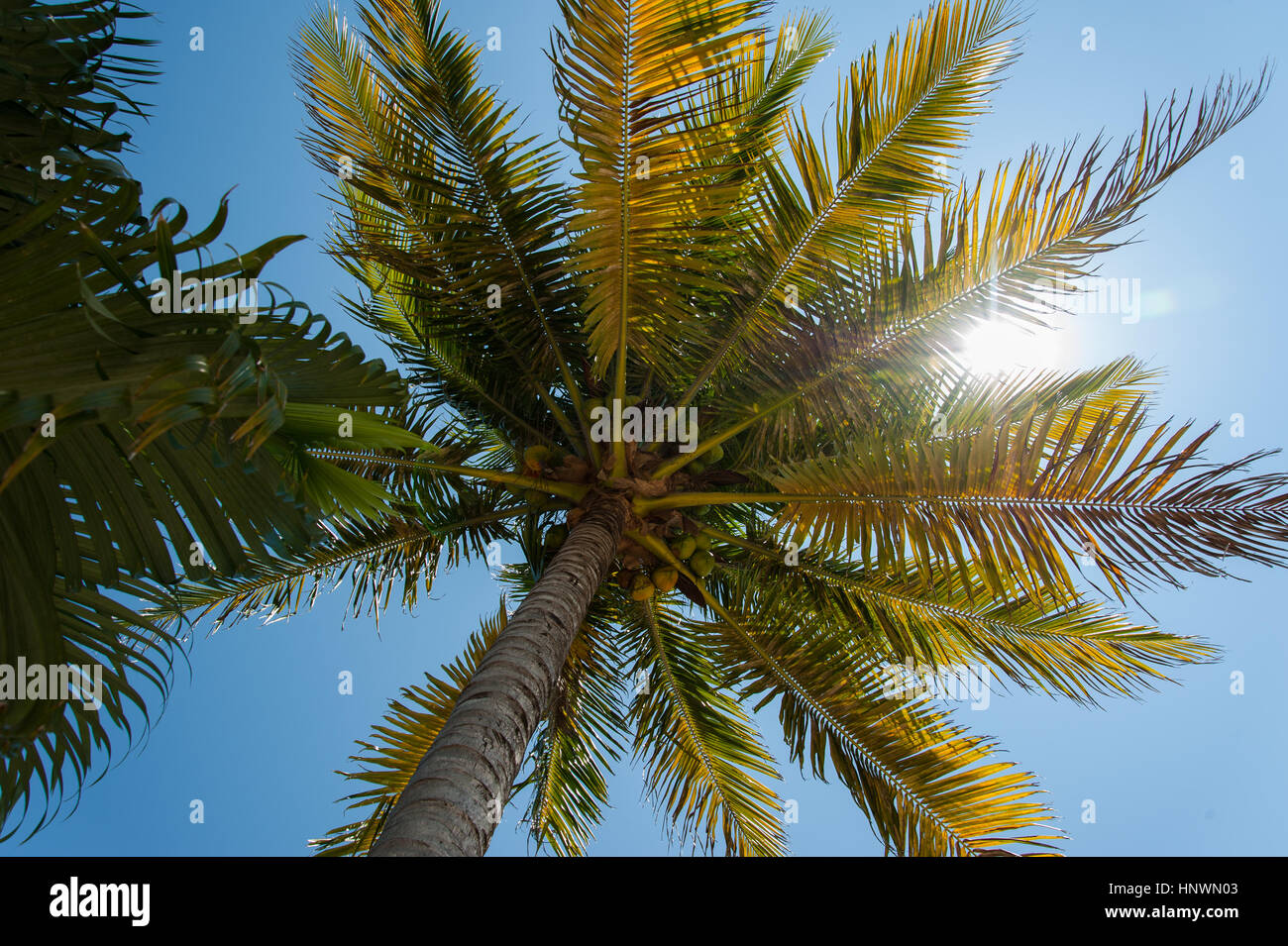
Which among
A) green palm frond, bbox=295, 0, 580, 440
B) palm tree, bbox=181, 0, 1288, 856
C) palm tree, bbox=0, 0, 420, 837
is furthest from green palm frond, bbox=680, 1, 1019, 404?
palm tree, bbox=0, 0, 420, 837

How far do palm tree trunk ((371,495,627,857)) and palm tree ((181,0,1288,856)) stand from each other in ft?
0.08

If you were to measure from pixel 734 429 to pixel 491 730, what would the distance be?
3.01 metres

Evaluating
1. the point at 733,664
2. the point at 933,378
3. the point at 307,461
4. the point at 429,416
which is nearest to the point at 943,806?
the point at 733,664

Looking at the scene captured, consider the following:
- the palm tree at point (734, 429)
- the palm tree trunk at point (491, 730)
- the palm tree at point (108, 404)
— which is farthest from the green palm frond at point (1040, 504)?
the palm tree at point (108, 404)

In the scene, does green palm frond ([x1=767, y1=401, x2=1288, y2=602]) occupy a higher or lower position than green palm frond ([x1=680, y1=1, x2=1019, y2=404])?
lower

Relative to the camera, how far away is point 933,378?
5391 mm

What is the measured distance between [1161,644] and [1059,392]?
187cm

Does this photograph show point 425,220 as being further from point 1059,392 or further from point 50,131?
point 1059,392

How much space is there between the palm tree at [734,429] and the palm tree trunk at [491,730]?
0.08 feet

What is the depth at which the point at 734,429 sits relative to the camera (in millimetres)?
5578

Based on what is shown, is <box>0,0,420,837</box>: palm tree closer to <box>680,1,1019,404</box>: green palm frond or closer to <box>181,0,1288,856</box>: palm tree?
<box>181,0,1288,856</box>: palm tree

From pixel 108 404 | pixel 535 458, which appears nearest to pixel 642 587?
pixel 535 458

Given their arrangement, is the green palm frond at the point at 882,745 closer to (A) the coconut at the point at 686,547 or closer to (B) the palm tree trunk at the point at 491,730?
(A) the coconut at the point at 686,547

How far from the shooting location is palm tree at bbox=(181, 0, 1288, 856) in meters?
3.94
